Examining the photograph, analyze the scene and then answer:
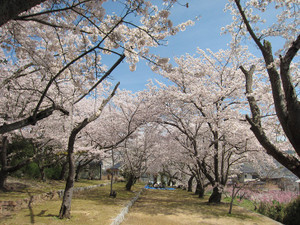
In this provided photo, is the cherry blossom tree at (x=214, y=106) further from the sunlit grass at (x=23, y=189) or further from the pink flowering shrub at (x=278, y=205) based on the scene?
the sunlit grass at (x=23, y=189)

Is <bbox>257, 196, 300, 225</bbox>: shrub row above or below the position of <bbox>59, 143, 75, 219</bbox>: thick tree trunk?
below

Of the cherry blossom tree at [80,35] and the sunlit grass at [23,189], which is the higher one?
the cherry blossom tree at [80,35]

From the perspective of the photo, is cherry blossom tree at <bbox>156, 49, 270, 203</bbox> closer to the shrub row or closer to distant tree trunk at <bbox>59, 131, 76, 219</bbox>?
the shrub row

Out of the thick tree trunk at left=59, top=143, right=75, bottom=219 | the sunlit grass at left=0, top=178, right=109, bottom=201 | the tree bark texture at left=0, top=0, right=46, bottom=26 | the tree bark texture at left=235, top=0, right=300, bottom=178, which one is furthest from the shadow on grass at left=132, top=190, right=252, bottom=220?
the tree bark texture at left=0, top=0, right=46, bottom=26

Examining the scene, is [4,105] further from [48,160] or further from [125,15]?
[125,15]

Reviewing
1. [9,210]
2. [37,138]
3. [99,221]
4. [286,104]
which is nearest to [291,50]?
[286,104]

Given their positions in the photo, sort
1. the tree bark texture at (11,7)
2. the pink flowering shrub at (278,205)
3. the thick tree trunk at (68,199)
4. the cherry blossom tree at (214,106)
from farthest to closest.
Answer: the cherry blossom tree at (214,106) < the pink flowering shrub at (278,205) < the thick tree trunk at (68,199) < the tree bark texture at (11,7)

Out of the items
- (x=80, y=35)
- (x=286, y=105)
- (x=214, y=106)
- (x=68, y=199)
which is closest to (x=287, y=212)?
(x=214, y=106)

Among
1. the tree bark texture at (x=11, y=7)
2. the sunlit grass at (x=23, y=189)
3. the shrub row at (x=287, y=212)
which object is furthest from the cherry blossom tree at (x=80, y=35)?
the shrub row at (x=287, y=212)

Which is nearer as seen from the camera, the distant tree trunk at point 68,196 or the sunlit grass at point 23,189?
the distant tree trunk at point 68,196

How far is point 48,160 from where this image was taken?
14148 millimetres

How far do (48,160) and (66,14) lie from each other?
12.6 m

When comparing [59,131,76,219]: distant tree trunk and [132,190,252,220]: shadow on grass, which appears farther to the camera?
[132,190,252,220]: shadow on grass

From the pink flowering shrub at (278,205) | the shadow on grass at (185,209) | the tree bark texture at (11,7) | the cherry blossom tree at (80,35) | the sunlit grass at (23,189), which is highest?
the cherry blossom tree at (80,35)
